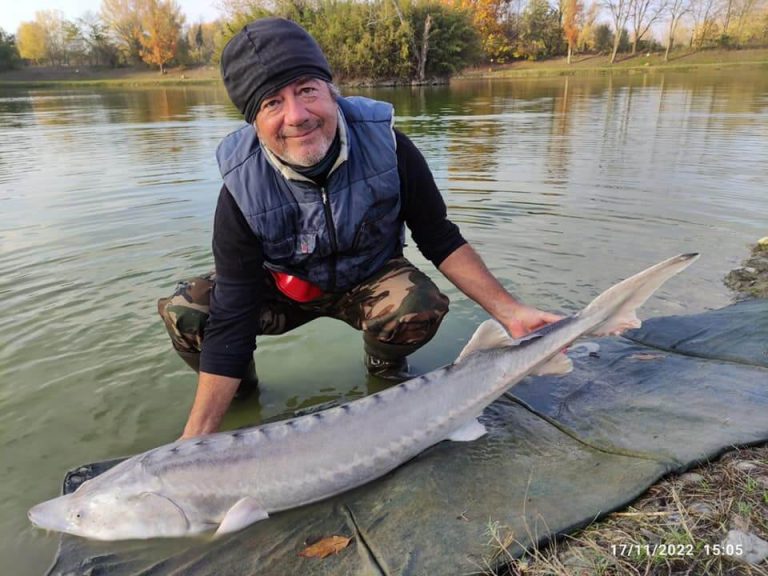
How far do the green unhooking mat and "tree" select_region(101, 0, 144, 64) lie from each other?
3818 inches

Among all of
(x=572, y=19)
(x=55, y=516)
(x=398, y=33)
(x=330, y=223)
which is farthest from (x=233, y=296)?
(x=572, y=19)

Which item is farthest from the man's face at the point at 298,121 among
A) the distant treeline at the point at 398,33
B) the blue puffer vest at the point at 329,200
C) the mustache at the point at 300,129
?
the distant treeline at the point at 398,33

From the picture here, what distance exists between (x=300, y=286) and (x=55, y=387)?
194 cm

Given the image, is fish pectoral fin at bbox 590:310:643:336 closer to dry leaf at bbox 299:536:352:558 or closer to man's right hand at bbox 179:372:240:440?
dry leaf at bbox 299:536:352:558

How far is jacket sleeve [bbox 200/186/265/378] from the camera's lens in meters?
2.89

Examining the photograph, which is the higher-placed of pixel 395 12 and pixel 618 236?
pixel 395 12

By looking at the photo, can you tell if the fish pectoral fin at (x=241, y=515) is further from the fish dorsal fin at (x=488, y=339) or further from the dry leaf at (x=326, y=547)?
the fish dorsal fin at (x=488, y=339)

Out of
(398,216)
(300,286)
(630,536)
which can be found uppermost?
(398,216)

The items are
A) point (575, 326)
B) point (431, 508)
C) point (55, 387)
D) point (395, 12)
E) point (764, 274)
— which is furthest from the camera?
point (395, 12)

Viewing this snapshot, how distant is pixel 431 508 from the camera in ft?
7.68

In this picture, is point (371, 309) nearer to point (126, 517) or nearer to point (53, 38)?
point (126, 517)

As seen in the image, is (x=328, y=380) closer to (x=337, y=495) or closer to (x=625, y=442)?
(x=337, y=495)

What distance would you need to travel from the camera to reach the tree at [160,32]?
3233 inches

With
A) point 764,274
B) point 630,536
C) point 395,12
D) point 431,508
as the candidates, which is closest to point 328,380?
point 431,508
